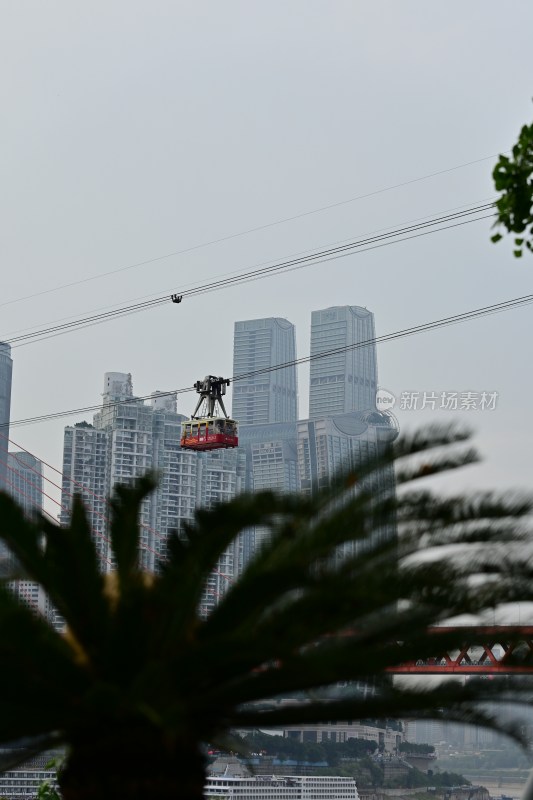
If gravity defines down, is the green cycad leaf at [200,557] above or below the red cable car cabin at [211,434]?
below

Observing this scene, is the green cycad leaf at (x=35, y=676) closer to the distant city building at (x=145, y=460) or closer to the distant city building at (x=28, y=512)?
the distant city building at (x=28, y=512)

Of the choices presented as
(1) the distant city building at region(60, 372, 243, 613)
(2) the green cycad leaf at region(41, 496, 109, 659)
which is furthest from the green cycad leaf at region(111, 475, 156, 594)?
(1) the distant city building at region(60, 372, 243, 613)

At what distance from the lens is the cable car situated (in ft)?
99.5

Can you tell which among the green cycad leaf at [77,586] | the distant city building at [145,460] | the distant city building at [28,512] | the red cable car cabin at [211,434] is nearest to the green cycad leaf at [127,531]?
the green cycad leaf at [77,586]

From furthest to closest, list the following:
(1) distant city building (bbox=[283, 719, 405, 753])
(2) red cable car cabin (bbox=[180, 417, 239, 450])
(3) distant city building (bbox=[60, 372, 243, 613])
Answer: (3) distant city building (bbox=[60, 372, 243, 613]) < (1) distant city building (bbox=[283, 719, 405, 753]) < (2) red cable car cabin (bbox=[180, 417, 239, 450])

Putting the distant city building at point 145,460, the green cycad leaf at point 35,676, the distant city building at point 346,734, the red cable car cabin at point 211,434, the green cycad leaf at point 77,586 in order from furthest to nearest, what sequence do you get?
the distant city building at point 145,460 → the distant city building at point 346,734 → the red cable car cabin at point 211,434 → the green cycad leaf at point 77,586 → the green cycad leaf at point 35,676

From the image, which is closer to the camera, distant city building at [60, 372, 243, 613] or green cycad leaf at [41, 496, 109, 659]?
green cycad leaf at [41, 496, 109, 659]

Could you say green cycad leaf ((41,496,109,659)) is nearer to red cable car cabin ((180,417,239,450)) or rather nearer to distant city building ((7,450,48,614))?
distant city building ((7,450,48,614))

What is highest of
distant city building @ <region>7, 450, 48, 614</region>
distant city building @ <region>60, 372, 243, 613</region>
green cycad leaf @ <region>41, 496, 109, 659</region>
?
distant city building @ <region>60, 372, 243, 613</region>

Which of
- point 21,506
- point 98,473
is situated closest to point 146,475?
point 21,506

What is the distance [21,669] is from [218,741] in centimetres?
140

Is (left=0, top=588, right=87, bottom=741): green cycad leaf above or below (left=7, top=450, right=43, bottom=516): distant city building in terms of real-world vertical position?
below

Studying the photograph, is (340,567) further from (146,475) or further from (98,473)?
(98,473)

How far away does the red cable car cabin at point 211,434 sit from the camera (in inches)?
1190
